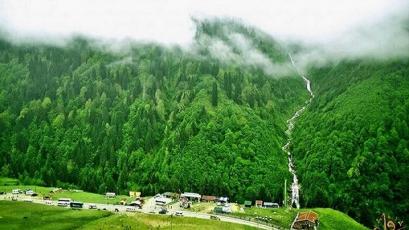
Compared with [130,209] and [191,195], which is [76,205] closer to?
[130,209]

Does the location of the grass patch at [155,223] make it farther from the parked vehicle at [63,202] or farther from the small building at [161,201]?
the parked vehicle at [63,202]

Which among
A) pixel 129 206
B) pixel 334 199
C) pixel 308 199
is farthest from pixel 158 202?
pixel 334 199

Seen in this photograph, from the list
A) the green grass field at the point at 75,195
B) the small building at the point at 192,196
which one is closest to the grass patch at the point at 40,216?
the green grass field at the point at 75,195

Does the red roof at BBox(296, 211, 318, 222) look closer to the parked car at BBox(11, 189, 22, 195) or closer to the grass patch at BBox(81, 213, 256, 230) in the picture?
the grass patch at BBox(81, 213, 256, 230)

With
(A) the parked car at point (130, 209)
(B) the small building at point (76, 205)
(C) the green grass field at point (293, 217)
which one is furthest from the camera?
(B) the small building at point (76, 205)

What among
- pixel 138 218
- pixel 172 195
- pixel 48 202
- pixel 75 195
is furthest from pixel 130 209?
pixel 75 195

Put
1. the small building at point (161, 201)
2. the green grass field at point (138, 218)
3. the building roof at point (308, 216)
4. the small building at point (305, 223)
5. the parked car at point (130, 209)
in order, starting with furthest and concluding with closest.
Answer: the small building at point (161, 201), the parked car at point (130, 209), the building roof at point (308, 216), the small building at point (305, 223), the green grass field at point (138, 218)
